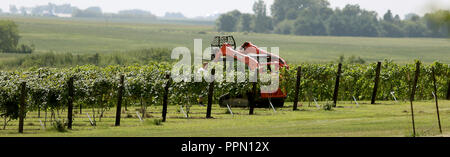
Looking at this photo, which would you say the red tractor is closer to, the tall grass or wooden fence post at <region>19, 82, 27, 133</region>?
wooden fence post at <region>19, 82, 27, 133</region>

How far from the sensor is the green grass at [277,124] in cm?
1683

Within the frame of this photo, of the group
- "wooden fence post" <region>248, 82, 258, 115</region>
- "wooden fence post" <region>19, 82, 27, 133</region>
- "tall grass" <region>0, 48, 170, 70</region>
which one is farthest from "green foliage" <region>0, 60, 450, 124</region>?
"tall grass" <region>0, 48, 170, 70</region>

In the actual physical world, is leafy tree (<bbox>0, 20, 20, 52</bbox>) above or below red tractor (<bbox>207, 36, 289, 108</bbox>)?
above

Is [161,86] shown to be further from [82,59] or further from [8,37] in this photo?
[8,37]

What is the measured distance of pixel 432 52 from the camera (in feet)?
458

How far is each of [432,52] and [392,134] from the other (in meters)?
130

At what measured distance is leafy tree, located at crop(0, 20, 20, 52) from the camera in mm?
102938

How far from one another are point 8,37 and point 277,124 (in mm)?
94574

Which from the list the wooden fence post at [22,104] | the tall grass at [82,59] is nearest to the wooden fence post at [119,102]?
the wooden fence post at [22,104]

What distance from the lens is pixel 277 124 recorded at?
19.4 metres

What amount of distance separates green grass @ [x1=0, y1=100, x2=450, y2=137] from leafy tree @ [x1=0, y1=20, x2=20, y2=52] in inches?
3228
